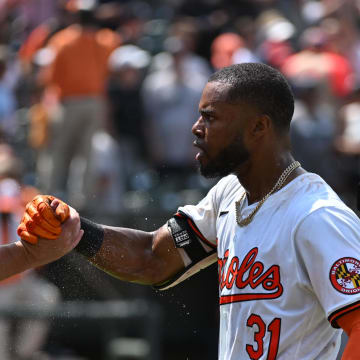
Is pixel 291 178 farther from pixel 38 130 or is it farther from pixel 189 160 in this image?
pixel 38 130

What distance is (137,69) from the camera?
9.16 metres

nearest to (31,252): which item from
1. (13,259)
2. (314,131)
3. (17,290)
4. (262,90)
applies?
(13,259)

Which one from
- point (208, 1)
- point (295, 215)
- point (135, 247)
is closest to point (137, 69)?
point (208, 1)

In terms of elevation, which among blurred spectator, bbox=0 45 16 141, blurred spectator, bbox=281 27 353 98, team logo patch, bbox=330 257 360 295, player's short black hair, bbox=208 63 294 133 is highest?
player's short black hair, bbox=208 63 294 133

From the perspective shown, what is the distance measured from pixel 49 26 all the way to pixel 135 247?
6.80 m

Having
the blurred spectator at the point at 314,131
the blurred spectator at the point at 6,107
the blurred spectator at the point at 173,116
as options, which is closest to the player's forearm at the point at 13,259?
the blurred spectator at the point at 314,131

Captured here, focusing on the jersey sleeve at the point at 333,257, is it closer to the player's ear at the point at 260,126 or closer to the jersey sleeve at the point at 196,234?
the player's ear at the point at 260,126

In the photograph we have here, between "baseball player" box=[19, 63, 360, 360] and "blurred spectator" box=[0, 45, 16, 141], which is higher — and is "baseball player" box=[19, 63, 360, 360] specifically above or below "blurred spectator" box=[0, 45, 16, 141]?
above

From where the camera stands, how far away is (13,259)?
3.81m

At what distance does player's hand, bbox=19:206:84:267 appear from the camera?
378 cm

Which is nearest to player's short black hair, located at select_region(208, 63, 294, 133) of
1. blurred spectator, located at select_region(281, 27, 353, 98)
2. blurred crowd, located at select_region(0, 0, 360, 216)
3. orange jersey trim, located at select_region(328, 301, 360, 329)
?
orange jersey trim, located at select_region(328, 301, 360, 329)

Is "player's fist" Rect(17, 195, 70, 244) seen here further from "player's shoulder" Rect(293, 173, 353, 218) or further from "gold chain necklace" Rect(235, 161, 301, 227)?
"player's shoulder" Rect(293, 173, 353, 218)

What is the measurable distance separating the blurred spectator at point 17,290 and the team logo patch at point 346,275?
4.09 meters

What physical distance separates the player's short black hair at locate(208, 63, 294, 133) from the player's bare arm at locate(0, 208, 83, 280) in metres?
0.89
